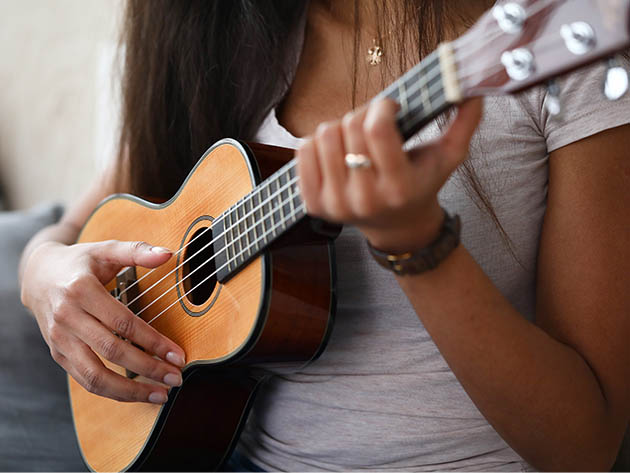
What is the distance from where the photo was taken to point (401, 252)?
542 millimetres

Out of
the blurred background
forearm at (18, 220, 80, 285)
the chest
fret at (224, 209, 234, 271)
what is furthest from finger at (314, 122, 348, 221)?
the blurred background

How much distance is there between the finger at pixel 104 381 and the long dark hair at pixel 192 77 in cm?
33

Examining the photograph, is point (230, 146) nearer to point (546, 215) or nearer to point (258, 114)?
point (258, 114)

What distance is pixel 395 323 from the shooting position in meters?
0.76

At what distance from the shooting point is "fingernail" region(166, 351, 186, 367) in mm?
747

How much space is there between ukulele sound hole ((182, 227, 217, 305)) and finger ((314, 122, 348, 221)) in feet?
0.98

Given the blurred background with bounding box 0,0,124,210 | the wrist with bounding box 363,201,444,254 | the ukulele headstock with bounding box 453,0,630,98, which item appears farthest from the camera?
the blurred background with bounding box 0,0,124,210

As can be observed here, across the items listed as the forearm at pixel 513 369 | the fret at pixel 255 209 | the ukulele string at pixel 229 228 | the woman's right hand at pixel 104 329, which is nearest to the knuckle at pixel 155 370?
the woman's right hand at pixel 104 329

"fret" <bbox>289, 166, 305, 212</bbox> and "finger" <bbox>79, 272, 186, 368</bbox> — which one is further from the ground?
"fret" <bbox>289, 166, 305, 212</bbox>

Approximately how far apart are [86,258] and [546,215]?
0.60 meters

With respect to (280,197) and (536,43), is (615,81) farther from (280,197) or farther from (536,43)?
(280,197)

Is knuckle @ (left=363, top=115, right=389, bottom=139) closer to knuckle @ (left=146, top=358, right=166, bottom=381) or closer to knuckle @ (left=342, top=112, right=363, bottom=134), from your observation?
knuckle @ (left=342, top=112, right=363, bottom=134)

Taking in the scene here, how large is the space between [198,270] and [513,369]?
39 centimetres

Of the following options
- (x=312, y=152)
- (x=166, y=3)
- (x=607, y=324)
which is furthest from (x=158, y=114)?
(x=607, y=324)
